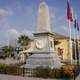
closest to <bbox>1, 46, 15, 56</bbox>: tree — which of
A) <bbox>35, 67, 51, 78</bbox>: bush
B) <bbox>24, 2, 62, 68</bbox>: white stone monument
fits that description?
<bbox>24, 2, 62, 68</bbox>: white stone monument

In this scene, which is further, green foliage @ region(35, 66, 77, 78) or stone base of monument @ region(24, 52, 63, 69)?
stone base of monument @ region(24, 52, 63, 69)

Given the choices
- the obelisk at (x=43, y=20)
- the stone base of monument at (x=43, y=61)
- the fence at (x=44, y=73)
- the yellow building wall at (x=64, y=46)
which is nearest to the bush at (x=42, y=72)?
the fence at (x=44, y=73)

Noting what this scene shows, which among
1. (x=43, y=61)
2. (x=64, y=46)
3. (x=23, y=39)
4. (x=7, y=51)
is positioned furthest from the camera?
(x=23, y=39)

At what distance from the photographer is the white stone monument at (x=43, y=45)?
21.0m

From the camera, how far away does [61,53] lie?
57125 mm

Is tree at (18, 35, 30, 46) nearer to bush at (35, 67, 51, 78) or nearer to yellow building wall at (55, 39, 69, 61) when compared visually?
yellow building wall at (55, 39, 69, 61)

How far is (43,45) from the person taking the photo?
2183cm

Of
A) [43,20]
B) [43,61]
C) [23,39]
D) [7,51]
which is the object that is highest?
[23,39]

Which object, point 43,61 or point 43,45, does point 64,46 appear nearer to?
point 43,45

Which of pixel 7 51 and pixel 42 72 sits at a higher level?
pixel 7 51

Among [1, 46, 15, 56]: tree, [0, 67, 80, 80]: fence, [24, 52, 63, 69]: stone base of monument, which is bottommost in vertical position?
[0, 67, 80, 80]: fence

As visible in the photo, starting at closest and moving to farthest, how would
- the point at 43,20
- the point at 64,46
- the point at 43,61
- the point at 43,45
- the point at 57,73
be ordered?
the point at 57,73, the point at 43,61, the point at 43,45, the point at 43,20, the point at 64,46

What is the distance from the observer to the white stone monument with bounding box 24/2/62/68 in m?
21.0

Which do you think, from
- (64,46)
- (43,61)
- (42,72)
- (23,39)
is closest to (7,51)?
(23,39)
